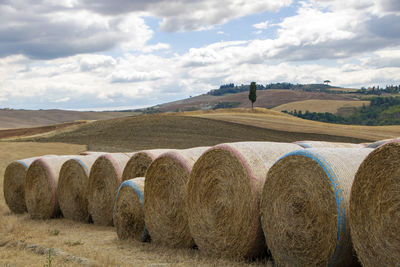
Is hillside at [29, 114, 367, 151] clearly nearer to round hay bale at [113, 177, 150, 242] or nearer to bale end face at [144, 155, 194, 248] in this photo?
round hay bale at [113, 177, 150, 242]

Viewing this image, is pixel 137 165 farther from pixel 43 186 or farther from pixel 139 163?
pixel 43 186

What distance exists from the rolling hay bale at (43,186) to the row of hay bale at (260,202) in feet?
9.27

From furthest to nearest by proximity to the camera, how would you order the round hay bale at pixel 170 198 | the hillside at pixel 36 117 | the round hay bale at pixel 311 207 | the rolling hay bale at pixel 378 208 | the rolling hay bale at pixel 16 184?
the hillside at pixel 36 117 → the rolling hay bale at pixel 16 184 → the round hay bale at pixel 170 198 → the round hay bale at pixel 311 207 → the rolling hay bale at pixel 378 208

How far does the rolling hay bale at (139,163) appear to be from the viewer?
35.2 ft

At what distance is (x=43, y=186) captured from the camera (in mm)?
13367

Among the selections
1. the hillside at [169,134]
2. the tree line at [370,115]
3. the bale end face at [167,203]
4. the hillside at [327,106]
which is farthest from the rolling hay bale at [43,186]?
the hillside at [327,106]

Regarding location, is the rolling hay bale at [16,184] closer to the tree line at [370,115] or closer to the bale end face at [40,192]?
the bale end face at [40,192]

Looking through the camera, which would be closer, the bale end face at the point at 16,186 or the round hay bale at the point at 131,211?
the round hay bale at the point at 131,211

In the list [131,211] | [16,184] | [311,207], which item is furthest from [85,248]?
[16,184]

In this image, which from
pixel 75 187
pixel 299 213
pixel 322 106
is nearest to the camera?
pixel 299 213

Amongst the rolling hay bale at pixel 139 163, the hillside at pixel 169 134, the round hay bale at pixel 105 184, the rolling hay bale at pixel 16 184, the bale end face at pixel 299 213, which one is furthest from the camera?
the hillside at pixel 169 134

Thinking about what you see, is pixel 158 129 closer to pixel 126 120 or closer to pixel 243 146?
pixel 126 120

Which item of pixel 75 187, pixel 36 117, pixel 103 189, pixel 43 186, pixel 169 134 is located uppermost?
pixel 103 189

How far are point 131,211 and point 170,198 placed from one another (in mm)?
1365
